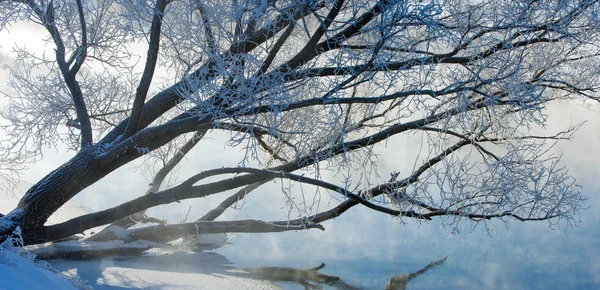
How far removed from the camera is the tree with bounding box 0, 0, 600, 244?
467 centimetres

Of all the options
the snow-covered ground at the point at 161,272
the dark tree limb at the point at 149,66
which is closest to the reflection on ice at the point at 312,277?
the snow-covered ground at the point at 161,272

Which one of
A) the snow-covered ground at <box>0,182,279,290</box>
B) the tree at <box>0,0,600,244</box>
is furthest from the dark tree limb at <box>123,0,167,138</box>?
the snow-covered ground at <box>0,182,279,290</box>

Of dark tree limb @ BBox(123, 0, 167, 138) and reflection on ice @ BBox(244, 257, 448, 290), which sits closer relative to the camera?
→ dark tree limb @ BBox(123, 0, 167, 138)

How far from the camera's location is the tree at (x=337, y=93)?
4672 mm

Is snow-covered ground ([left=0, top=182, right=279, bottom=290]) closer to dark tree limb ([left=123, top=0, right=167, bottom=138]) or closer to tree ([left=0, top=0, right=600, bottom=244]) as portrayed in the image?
tree ([left=0, top=0, right=600, bottom=244])

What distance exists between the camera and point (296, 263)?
23.0 ft

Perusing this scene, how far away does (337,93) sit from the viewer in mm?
4742

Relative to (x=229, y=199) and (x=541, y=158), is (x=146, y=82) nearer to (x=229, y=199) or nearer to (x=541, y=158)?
(x=229, y=199)

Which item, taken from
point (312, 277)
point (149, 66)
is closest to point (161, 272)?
point (312, 277)

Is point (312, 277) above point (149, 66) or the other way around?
the other way around

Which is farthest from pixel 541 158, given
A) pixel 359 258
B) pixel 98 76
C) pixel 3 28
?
pixel 3 28

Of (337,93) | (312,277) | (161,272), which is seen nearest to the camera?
(337,93)

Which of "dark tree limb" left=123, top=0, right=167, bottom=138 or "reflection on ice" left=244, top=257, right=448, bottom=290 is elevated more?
"dark tree limb" left=123, top=0, right=167, bottom=138

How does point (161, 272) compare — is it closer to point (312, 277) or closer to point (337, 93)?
point (312, 277)
